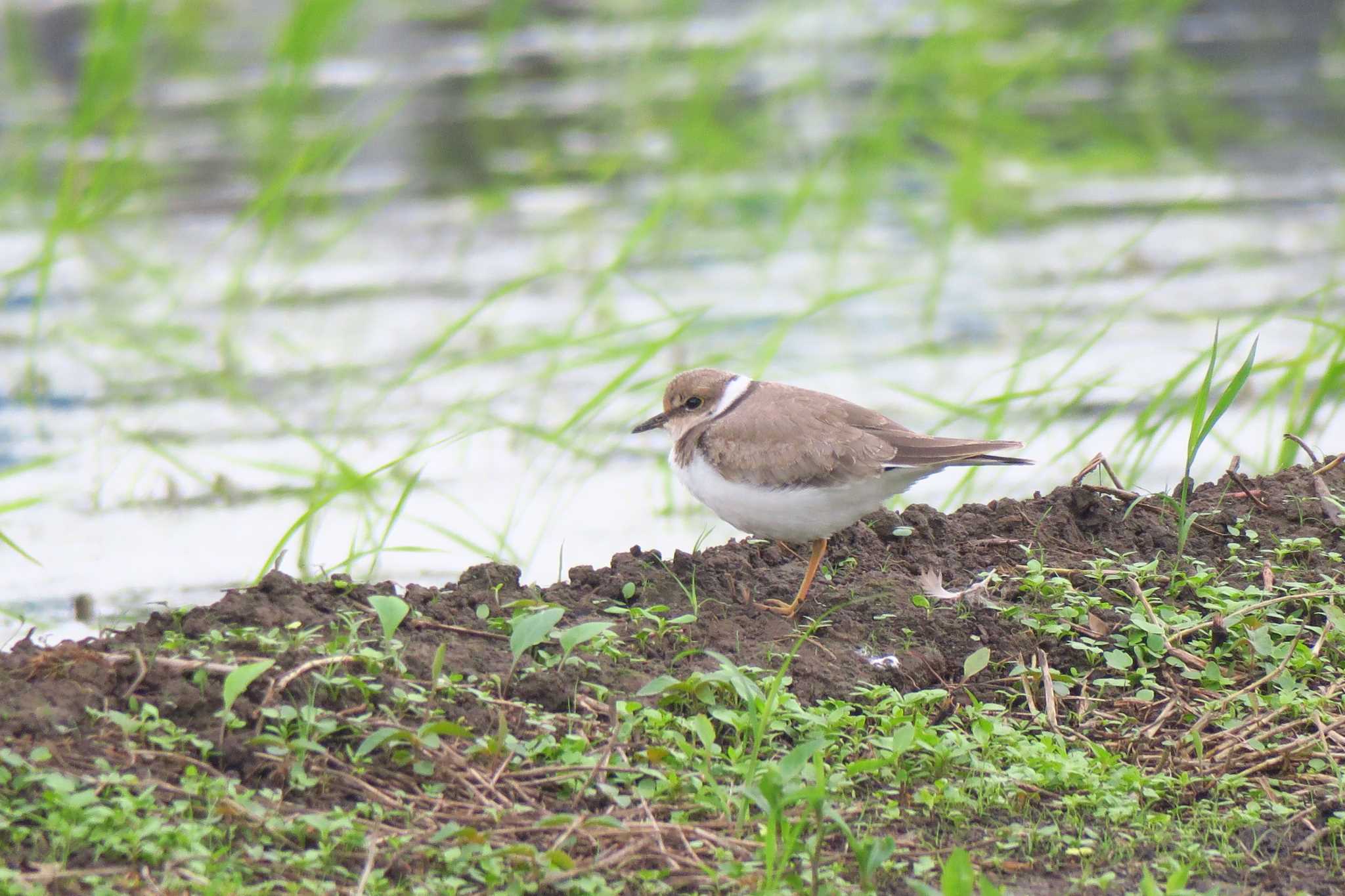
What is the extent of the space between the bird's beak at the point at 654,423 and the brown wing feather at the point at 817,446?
45 centimetres

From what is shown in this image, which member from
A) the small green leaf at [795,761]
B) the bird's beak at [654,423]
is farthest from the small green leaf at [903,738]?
the bird's beak at [654,423]

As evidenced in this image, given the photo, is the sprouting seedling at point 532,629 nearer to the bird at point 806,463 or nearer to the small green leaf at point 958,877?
the bird at point 806,463

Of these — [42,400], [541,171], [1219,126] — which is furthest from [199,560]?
[1219,126]

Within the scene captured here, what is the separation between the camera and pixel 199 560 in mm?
6277

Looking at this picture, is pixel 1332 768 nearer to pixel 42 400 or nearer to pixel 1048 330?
pixel 1048 330

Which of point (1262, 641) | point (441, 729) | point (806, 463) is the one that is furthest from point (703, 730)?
point (1262, 641)

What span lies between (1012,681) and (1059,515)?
0.97 m

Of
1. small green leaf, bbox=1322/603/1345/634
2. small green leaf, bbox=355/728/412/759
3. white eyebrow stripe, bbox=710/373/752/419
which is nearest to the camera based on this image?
small green leaf, bbox=355/728/412/759

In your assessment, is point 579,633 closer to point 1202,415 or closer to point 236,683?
point 236,683

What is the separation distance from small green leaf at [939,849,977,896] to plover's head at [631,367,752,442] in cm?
Result: 233

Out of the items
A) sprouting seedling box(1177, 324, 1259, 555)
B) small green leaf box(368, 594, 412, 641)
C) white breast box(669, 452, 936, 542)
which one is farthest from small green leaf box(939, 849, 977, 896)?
sprouting seedling box(1177, 324, 1259, 555)

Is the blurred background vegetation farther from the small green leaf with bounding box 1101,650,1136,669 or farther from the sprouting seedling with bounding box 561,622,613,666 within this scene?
the small green leaf with bounding box 1101,650,1136,669

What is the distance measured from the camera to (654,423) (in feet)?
17.7

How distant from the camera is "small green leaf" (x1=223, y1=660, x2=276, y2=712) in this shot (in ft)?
11.8
